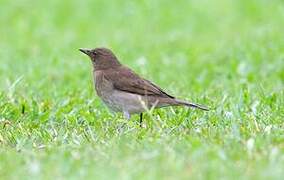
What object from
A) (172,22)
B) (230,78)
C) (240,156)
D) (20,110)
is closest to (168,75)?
→ (230,78)

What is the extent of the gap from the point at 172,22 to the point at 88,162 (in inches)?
425

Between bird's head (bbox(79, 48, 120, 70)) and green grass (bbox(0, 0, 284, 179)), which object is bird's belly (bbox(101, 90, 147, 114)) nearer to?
green grass (bbox(0, 0, 284, 179))

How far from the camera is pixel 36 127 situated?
8.56 meters

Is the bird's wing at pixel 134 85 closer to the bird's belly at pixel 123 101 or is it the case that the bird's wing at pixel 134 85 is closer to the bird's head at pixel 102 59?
the bird's belly at pixel 123 101

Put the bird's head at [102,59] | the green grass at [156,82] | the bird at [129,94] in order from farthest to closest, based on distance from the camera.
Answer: the bird's head at [102,59]
the bird at [129,94]
the green grass at [156,82]

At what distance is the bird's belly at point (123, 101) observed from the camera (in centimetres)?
873

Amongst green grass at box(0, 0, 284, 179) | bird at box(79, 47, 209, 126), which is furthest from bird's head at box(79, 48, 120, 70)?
green grass at box(0, 0, 284, 179)

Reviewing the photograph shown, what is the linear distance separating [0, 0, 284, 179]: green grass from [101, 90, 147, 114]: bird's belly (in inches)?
6.6

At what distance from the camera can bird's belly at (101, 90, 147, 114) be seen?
873 centimetres

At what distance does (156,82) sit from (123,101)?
313 centimetres

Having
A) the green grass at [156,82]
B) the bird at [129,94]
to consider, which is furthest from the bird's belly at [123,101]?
the green grass at [156,82]

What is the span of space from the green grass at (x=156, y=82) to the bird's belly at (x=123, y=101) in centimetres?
17

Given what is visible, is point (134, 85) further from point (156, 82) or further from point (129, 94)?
point (156, 82)

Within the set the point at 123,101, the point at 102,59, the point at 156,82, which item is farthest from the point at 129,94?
the point at 156,82
